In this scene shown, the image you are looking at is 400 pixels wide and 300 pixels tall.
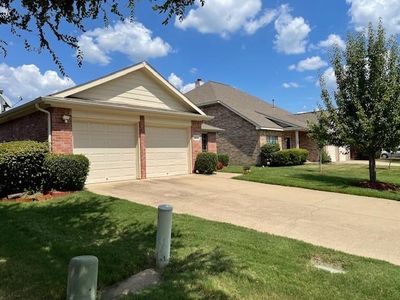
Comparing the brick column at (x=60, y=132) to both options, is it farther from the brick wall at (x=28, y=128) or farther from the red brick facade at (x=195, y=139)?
the red brick facade at (x=195, y=139)

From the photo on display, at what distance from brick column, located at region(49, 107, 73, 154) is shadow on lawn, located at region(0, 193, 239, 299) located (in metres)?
3.68

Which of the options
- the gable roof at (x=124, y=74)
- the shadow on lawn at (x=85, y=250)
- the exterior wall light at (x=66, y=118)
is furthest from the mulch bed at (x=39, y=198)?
the gable roof at (x=124, y=74)

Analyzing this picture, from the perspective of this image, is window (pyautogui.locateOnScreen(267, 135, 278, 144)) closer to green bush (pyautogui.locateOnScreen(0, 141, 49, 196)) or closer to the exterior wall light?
the exterior wall light

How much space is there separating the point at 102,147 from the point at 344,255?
33.3 feet

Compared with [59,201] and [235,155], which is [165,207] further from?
[235,155]

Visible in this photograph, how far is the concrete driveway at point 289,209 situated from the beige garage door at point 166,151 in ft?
6.03

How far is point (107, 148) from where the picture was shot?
14070 mm

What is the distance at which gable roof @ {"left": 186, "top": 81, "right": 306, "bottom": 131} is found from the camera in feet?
88.2

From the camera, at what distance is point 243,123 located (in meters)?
26.4

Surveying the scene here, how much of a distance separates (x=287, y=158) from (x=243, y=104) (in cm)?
647

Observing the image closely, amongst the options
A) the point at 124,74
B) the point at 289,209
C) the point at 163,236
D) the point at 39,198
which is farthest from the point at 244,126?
the point at 163,236

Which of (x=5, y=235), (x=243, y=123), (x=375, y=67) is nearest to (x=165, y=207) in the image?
(x=5, y=235)

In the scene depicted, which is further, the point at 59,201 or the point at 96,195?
the point at 96,195

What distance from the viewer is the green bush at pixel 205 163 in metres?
17.4
